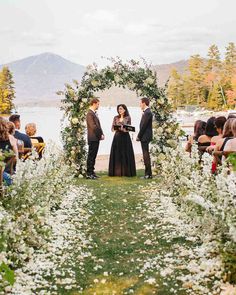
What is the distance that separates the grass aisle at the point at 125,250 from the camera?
5.14 metres

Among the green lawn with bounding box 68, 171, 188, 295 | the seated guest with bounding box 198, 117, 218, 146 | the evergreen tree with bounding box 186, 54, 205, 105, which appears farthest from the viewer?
the evergreen tree with bounding box 186, 54, 205, 105

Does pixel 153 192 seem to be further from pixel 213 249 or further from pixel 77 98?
pixel 213 249

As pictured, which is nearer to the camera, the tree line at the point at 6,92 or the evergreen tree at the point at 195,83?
the tree line at the point at 6,92

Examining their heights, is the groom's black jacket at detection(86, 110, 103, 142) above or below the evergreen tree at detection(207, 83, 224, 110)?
below

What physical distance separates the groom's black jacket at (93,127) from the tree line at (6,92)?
61816 mm

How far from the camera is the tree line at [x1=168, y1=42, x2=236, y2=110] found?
8200cm

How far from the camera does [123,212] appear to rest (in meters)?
8.87

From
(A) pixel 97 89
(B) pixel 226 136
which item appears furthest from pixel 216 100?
(B) pixel 226 136

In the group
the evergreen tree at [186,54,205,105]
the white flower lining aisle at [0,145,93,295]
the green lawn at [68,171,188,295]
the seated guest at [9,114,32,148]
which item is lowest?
the green lawn at [68,171,188,295]

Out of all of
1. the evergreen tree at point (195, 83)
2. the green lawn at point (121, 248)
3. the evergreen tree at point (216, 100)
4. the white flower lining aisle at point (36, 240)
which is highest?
the evergreen tree at point (195, 83)

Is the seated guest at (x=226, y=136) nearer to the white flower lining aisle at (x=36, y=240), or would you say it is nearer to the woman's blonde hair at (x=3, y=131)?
the white flower lining aisle at (x=36, y=240)

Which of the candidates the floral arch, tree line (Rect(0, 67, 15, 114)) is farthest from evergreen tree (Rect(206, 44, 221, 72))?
the floral arch

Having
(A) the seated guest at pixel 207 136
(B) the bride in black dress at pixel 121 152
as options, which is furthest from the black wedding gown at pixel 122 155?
(A) the seated guest at pixel 207 136

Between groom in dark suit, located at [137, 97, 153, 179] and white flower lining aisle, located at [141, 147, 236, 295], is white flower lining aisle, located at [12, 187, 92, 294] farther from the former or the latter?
groom in dark suit, located at [137, 97, 153, 179]
